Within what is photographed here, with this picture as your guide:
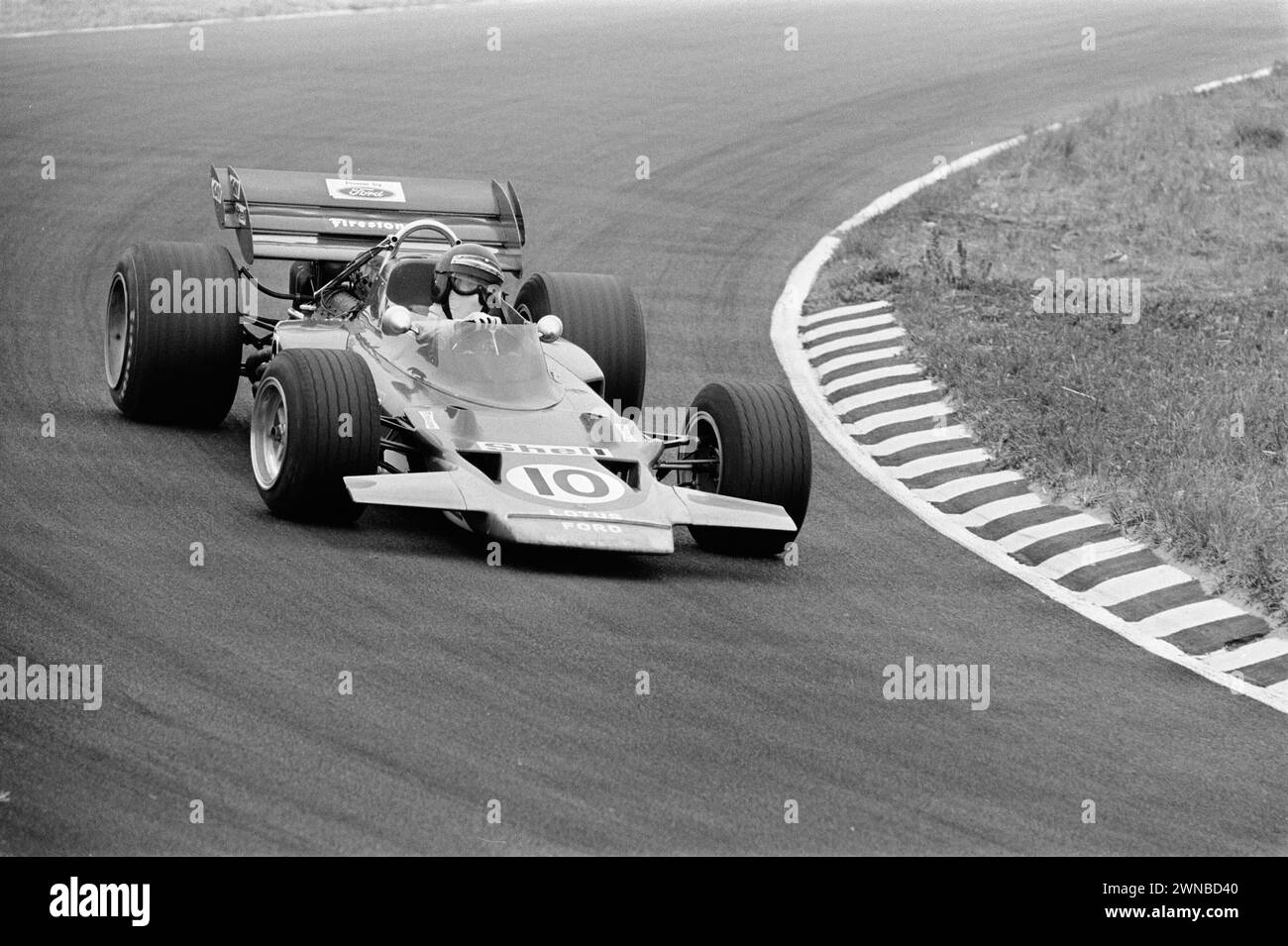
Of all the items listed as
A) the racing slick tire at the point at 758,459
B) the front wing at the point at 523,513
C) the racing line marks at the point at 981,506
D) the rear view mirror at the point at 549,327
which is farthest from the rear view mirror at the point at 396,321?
the racing line marks at the point at 981,506

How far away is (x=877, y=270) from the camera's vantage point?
17469 millimetres

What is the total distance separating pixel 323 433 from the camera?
10.0m

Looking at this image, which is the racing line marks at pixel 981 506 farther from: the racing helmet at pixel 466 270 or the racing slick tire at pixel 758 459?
the racing helmet at pixel 466 270

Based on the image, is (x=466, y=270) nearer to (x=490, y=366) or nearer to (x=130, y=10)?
(x=490, y=366)

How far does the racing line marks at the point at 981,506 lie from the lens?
10.0 metres

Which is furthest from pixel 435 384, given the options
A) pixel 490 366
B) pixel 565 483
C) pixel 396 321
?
pixel 565 483

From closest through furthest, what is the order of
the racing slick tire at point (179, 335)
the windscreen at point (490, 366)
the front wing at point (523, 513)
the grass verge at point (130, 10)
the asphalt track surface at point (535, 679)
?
1. the asphalt track surface at point (535, 679)
2. the front wing at point (523, 513)
3. the windscreen at point (490, 366)
4. the racing slick tire at point (179, 335)
5. the grass verge at point (130, 10)

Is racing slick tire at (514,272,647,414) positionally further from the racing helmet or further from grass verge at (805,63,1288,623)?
grass verge at (805,63,1288,623)

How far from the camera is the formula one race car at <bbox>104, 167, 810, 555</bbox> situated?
10039 mm

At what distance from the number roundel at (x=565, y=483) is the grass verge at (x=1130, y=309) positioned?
11.1 feet

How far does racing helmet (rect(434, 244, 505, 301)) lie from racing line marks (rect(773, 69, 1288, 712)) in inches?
118

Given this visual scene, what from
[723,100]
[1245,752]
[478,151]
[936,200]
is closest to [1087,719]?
[1245,752]

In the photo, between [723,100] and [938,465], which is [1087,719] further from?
[723,100]

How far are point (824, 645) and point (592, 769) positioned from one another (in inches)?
85.2
